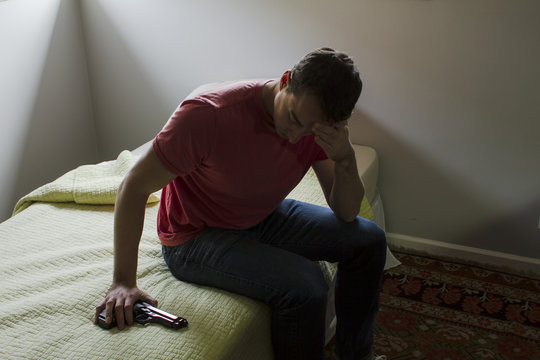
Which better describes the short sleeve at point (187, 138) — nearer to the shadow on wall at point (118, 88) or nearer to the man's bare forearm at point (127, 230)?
the man's bare forearm at point (127, 230)

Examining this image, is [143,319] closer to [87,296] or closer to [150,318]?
[150,318]

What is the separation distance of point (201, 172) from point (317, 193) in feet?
2.10

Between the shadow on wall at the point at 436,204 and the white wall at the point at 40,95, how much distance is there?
4.26ft

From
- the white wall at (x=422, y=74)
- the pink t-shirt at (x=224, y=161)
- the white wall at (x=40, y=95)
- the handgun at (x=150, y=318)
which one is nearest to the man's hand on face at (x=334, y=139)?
the pink t-shirt at (x=224, y=161)

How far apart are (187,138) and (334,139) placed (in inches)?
12.6

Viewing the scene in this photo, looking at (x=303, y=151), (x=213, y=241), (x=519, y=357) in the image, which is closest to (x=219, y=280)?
(x=213, y=241)

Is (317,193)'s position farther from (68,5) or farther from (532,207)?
(68,5)

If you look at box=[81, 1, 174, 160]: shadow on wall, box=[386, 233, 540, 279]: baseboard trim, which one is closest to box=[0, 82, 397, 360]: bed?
box=[386, 233, 540, 279]: baseboard trim

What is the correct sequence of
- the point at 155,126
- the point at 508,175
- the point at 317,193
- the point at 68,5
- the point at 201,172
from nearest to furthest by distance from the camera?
the point at 201,172 < the point at 317,193 < the point at 508,175 < the point at 68,5 < the point at 155,126

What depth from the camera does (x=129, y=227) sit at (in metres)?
1.18

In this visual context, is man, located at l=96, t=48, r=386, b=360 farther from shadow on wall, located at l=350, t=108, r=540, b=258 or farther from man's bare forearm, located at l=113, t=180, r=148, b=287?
shadow on wall, located at l=350, t=108, r=540, b=258

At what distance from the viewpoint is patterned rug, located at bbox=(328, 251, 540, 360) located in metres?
1.70

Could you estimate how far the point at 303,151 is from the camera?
4.46ft

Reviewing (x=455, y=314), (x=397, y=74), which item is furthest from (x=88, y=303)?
(x=397, y=74)
